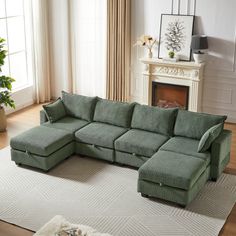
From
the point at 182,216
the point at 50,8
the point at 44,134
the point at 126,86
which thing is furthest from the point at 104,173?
the point at 50,8

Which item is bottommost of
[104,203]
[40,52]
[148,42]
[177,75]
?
[104,203]

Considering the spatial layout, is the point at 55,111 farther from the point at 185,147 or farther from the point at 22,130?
the point at 185,147

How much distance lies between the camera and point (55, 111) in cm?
702

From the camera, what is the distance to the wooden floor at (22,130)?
4977 millimetres

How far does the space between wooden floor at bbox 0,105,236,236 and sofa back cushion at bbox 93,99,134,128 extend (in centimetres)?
159

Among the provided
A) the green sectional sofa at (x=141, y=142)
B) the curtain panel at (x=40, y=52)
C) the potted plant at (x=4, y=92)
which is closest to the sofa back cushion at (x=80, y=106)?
the green sectional sofa at (x=141, y=142)

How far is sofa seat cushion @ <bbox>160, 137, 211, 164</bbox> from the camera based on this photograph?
19.1 feet

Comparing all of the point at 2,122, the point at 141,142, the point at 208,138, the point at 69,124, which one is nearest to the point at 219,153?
the point at 208,138

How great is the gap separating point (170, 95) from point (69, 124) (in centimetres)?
238

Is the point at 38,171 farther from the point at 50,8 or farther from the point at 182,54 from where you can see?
the point at 50,8

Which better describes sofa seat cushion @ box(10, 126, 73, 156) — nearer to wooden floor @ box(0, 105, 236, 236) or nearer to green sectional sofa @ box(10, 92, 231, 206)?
green sectional sofa @ box(10, 92, 231, 206)

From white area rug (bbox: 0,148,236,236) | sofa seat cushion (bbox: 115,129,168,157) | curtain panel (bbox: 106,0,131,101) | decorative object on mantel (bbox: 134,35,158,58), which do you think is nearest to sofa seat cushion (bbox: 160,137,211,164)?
sofa seat cushion (bbox: 115,129,168,157)

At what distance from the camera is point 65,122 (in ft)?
22.9

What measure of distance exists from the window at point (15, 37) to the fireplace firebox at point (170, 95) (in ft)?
8.66
